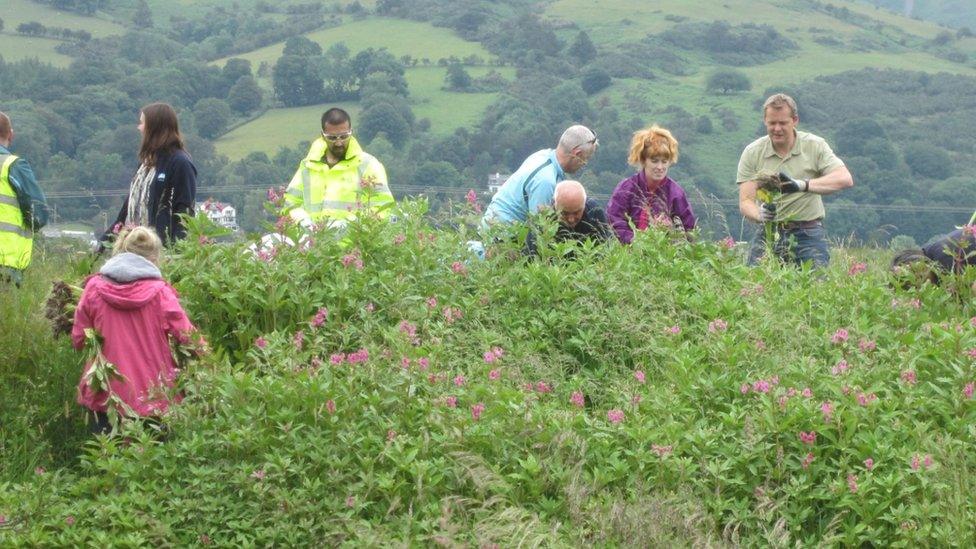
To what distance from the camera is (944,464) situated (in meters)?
6.06

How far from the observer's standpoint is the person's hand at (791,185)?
9.87 metres

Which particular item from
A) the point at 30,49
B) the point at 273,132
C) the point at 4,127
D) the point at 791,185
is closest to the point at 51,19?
the point at 30,49

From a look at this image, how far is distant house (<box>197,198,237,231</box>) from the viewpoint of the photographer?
8.18 metres

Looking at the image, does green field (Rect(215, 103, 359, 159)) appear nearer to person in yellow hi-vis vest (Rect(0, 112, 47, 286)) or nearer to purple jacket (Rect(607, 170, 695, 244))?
person in yellow hi-vis vest (Rect(0, 112, 47, 286))

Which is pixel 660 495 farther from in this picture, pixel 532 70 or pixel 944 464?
pixel 532 70

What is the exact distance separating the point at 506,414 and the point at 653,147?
4012mm

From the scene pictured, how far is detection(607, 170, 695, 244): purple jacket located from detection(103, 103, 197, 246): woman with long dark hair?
9.84 feet

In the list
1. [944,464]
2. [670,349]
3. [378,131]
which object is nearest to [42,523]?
[670,349]

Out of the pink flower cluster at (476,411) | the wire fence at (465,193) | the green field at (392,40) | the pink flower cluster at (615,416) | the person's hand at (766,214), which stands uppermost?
the pink flower cluster at (476,411)

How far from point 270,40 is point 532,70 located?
1033 inches

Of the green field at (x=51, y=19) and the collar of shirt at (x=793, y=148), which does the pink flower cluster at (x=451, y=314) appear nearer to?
the collar of shirt at (x=793, y=148)

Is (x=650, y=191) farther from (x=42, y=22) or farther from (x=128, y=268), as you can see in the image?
(x=42, y=22)

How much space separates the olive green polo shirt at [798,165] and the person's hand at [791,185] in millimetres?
102

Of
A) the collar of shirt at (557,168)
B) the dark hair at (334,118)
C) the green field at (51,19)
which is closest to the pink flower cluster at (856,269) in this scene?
the collar of shirt at (557,168)
